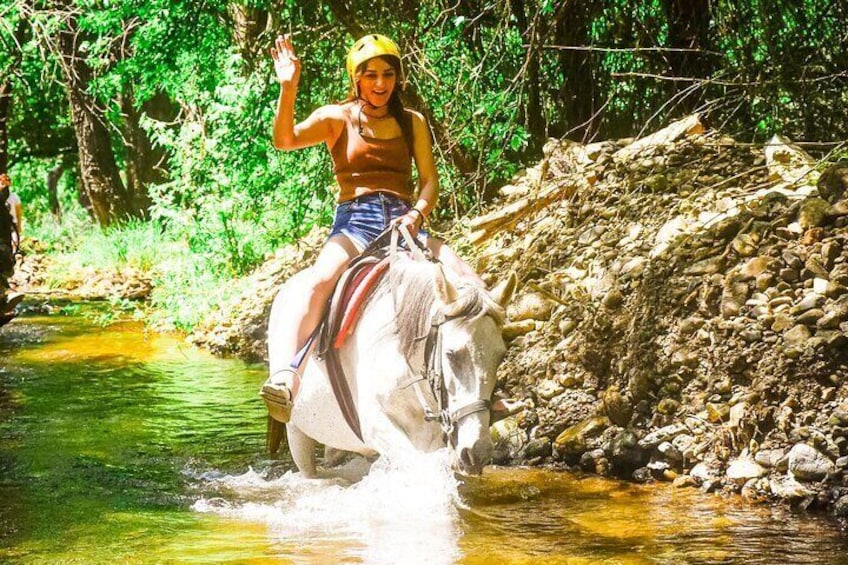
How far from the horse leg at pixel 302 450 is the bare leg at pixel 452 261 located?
151 centimetres

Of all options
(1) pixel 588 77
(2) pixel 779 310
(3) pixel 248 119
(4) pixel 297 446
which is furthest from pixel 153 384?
(2) pixel 779 310

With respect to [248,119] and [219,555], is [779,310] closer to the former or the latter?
[219,555]

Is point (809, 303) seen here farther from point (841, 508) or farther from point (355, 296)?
point (355, 296)

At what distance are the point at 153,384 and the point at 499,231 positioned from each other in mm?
3638

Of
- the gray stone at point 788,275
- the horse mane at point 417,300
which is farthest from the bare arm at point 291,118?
the gray stone at point 788,275

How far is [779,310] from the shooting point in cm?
697

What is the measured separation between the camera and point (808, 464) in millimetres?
5953

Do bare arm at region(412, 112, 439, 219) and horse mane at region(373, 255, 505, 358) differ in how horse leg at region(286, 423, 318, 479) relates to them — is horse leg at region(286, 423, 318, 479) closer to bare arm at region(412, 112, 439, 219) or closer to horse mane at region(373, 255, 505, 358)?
horse mane at region(373, 255, 505, 358)

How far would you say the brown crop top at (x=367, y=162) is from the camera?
21.2 ft

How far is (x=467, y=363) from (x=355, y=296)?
3.20 ft

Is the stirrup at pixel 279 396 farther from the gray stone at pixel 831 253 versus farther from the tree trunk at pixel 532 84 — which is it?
the tree trunk at pixel 532 84

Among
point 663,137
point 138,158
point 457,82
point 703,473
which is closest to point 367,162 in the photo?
point 703,473

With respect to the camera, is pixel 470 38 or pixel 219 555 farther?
pixel 470 38

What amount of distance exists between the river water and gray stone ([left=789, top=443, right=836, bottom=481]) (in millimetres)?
307
